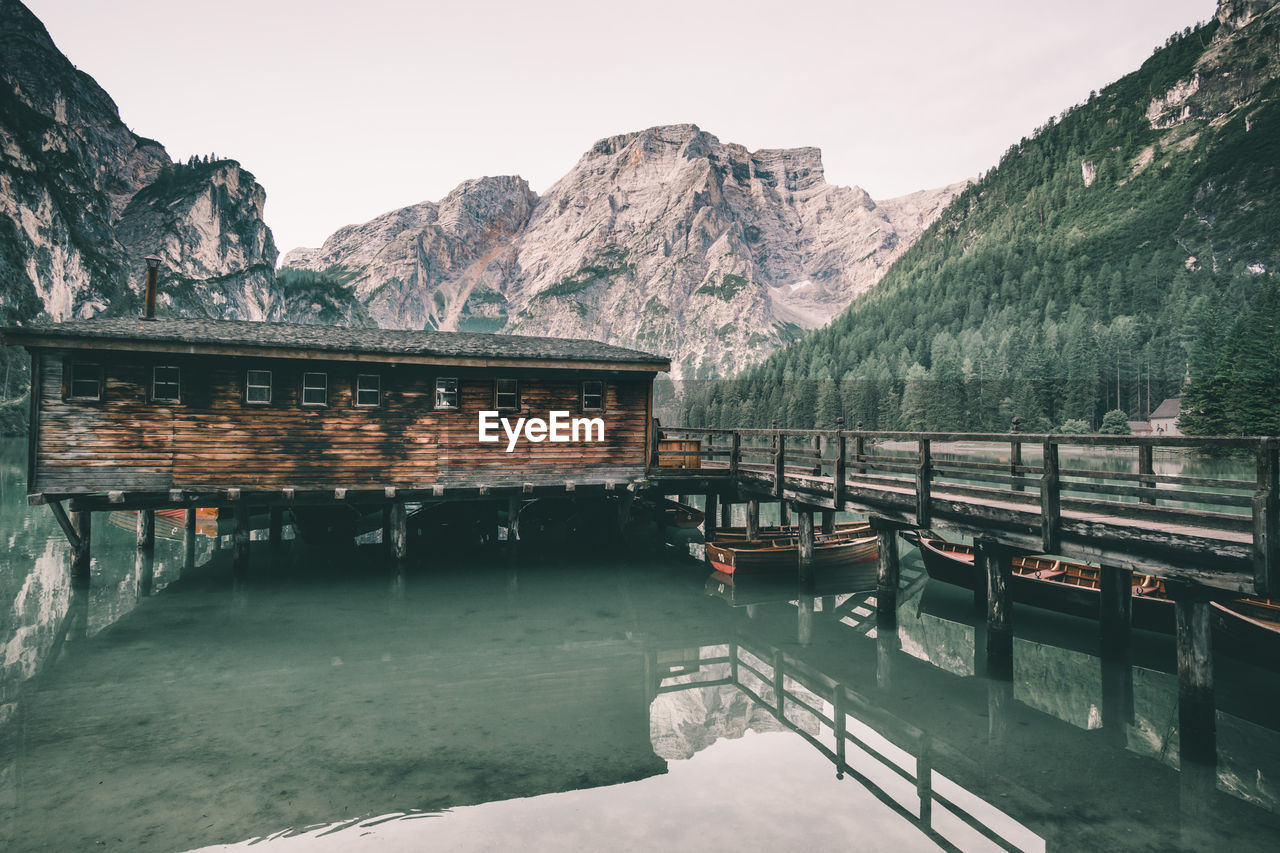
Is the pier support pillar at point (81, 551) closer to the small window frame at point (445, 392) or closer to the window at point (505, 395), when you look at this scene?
the small window frame at point (445, 392)

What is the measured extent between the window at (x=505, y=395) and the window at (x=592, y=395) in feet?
7.13

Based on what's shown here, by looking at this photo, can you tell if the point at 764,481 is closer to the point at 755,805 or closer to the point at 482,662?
the point at 482,662

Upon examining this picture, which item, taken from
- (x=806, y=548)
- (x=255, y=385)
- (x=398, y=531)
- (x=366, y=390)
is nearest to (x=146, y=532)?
(x=255, y=385)

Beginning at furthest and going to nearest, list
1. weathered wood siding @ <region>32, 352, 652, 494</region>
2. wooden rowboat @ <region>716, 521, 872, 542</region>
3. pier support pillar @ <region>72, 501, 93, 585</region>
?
wooden rowboat @ <region>716, 521, 872, 542</region>
pier support pillar @ <region>72, 501, 93, 585</region>
weathered wood siding @ <region>32, 352, 652, 494</region>

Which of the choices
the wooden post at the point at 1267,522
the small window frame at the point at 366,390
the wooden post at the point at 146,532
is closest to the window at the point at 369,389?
the small window frame at the point at 366,390

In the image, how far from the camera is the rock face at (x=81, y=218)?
388 ft

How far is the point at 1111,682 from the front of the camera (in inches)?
519

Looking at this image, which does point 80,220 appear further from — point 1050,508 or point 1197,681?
point 1197,681

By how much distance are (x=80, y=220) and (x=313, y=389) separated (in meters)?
167

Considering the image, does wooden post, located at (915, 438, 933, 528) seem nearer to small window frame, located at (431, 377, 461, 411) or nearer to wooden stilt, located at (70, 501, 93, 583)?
small window frame, located at (431, 377, 461, 411)

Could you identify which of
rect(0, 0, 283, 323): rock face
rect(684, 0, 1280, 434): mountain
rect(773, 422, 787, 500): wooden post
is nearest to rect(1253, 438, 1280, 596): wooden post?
rect(773, 422, 787, 500): wooden post

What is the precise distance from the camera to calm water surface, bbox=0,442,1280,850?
818 centimetres

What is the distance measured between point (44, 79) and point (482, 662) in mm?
225532

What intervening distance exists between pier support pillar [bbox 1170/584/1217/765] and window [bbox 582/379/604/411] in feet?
52.2
